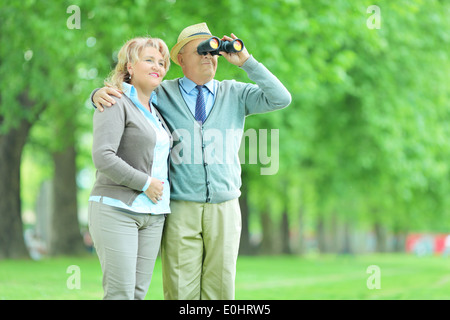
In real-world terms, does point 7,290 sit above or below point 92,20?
below

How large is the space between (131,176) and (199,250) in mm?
669

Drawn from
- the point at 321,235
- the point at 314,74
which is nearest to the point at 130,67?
the point at 314,74

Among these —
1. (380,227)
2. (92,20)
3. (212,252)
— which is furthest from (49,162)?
(380,227)

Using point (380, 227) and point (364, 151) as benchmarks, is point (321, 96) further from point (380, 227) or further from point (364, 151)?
point (380, 227)

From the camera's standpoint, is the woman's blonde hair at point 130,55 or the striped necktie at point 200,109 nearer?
the woman's blonde hair at point 130,55

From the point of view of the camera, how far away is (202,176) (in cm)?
342

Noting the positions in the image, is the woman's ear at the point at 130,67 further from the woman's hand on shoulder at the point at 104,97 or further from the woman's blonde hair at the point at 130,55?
the woman's hand on shoulder at the point at 104,97

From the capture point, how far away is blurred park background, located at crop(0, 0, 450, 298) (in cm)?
959

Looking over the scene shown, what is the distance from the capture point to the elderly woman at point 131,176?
3092mm

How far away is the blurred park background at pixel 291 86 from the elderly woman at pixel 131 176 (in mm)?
4398

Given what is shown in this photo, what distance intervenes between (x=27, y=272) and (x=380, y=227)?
35183 mm

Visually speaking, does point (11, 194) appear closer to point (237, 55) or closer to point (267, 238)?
point (267, 238)

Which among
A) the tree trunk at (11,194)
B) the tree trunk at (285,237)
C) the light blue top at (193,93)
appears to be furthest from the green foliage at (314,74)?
the tree trunk at (285,237)

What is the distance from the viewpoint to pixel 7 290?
752 centimetres
